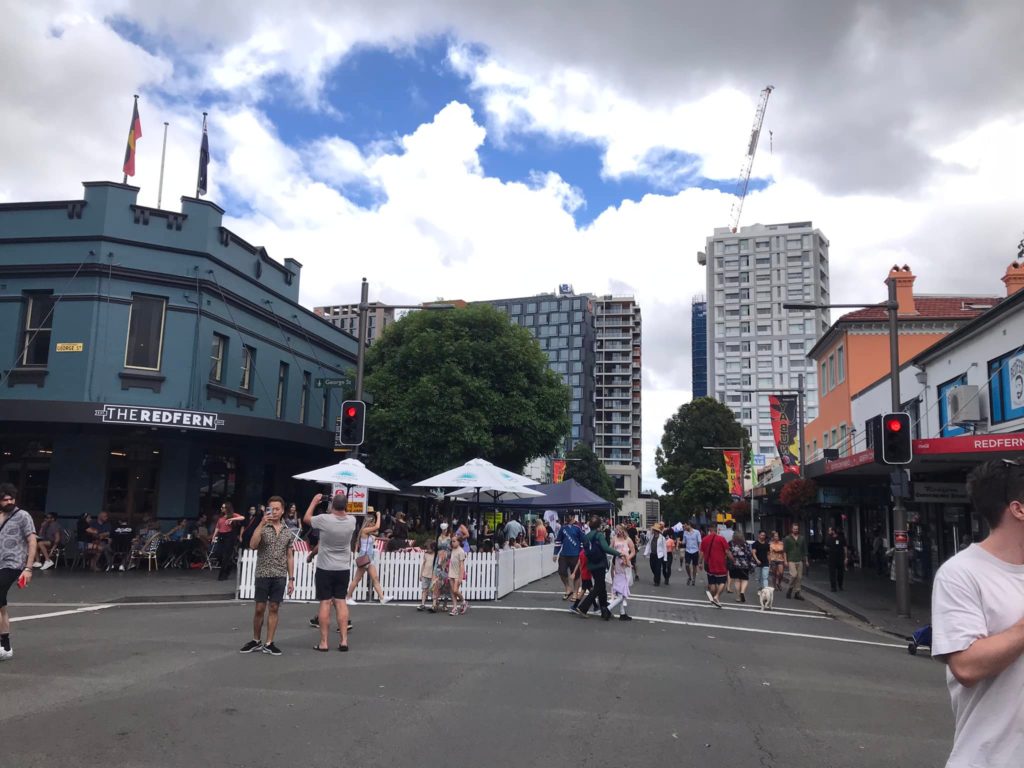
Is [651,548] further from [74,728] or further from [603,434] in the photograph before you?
[603,434]

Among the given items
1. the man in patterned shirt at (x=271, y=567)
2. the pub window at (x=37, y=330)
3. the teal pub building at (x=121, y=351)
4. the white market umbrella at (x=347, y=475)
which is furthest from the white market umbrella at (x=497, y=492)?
the pub window at (x=37, y=330)

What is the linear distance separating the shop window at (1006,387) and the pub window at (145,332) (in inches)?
833

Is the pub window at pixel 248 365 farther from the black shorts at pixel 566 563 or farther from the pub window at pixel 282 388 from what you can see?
the black shorts at pixel 566 563

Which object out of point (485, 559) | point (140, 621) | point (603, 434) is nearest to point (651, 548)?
point (485, 559)

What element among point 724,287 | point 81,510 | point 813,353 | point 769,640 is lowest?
point 769,640

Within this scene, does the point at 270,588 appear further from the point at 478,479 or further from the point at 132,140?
the point at 132,140

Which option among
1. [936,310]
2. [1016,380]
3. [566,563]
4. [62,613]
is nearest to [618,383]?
[936,310]

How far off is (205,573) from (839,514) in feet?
92.1

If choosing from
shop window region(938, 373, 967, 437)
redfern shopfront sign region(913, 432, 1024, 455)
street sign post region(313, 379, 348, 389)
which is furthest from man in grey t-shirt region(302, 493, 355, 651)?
street sign post region(313, 379, 348, 389)

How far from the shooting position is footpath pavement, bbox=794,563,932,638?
1526cm

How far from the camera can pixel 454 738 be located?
6391 millimetres

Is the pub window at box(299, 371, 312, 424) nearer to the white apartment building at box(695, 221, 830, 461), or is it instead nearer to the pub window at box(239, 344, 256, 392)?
the pub window at box(239, 344, 256, 392)

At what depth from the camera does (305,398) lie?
30.4 m

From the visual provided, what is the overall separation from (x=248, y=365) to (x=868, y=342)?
78.3 feet
